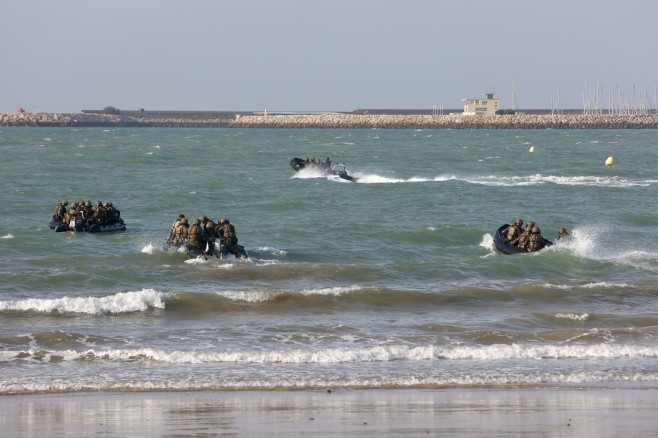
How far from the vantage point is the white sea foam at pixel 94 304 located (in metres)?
17.6

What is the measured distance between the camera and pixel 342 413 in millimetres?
10531

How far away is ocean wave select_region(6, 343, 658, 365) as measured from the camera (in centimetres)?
1371

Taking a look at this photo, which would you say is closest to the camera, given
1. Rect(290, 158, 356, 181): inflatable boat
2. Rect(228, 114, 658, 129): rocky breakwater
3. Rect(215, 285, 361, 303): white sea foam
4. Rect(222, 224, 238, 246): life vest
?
Rect(215, 285, 361, 303): white sea foam

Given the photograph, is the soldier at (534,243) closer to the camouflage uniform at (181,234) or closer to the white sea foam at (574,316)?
the white sea foam at (574,316)

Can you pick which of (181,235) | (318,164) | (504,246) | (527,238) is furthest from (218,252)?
(318,164)

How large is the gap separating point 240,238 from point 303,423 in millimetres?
18610

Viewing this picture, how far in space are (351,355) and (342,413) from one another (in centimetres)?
328

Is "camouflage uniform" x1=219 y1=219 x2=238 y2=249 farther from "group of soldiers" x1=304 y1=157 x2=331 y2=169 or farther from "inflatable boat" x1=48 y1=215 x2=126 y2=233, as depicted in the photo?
"group of soldiers" x1=304 y1=157 x2=331 y2=169

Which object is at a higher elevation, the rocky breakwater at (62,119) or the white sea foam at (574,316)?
the rocky breakwater at (62,119)

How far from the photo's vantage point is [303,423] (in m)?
10.1

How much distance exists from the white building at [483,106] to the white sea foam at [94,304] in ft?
502

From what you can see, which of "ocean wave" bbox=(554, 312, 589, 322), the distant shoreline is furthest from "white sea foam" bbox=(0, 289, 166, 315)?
the distant shoreline

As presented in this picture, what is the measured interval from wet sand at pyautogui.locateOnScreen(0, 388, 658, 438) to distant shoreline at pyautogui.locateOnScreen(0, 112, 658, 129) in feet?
484

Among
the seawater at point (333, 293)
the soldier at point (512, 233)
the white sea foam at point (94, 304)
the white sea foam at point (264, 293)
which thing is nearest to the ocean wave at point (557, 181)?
the seawater at point (333, 293)
